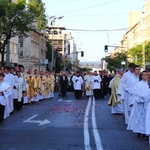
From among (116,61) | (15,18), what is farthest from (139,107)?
(116,61)

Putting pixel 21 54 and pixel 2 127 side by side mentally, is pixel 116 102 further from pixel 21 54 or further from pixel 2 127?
pixel 21 54

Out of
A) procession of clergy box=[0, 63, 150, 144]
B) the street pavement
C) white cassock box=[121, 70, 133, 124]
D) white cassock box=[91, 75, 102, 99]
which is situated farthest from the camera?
white cassock box=[91, 75, 102, 99]

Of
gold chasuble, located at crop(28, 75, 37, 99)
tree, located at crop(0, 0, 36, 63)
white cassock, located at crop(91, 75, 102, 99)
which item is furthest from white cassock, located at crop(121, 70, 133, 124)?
tree, located at crop(0, 0, 36, 63)

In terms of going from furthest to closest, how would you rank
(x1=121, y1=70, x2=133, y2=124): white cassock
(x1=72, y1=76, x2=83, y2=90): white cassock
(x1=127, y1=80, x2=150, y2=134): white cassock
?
(x1=72, y1=76, x2=83, y2=90): white cassock < (x1=121, y1=70, x2=133, y2=124): white cassock < (x1=127, y1=80, x2=150, y2=134): white cassock

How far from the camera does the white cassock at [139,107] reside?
10129 millimetres

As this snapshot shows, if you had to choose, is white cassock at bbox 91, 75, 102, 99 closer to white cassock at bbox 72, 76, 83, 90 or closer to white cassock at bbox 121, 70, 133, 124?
white cassock at bbox 72, 76, 83, 90

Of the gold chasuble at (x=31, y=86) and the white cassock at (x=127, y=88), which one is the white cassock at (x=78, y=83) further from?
the white cassock at (x=127, y=88)

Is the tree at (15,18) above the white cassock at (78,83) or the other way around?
above

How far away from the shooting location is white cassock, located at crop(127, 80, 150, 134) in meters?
10.1

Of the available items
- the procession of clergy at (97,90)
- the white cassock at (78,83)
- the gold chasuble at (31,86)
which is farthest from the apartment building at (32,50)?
the gold chasuble at (31,86)

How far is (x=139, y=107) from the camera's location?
35.0 feet

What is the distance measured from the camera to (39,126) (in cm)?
1282

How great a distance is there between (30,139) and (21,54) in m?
58.4

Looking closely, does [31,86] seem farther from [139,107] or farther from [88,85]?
[139,107]
